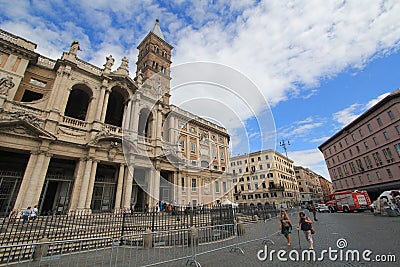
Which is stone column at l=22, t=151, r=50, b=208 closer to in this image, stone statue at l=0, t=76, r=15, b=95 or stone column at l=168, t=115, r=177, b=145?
stone statue at l=0, t=76, r=15, b=95

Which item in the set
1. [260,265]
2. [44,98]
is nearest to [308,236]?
[260,265]

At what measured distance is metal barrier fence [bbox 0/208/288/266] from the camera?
4.88 metres

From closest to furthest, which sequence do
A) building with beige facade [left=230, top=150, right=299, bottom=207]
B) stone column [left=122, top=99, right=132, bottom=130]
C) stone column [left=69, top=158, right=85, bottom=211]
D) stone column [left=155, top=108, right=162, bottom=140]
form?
stone column [left=69, top=158, right=85, bottom=211]
stone column [left=122, top=99, right=132, bottom=130]
stone column [left=155, top=108, right=162, bottom=140]
building with beige facade [left=230, top=150, right=299, bottom=207]

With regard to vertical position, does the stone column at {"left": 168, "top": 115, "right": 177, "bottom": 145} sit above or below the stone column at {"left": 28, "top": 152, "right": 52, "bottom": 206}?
above

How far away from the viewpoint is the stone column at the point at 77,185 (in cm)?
1419

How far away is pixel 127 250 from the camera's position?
7574mm

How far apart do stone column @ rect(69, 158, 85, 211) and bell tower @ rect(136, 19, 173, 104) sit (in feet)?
61.1

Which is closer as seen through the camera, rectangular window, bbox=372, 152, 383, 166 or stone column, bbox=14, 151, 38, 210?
stone column, bbox=14, 151, 38, 210

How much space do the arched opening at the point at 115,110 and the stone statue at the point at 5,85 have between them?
921cm

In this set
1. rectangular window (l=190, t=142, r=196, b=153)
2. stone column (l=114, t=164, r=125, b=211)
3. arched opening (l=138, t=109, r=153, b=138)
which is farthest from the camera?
rectangular window (l=190, t=142, r=196, b=153)

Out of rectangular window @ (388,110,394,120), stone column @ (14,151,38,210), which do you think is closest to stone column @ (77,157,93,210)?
stone column @ (14,151,38,210)

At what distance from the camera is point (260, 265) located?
5.00 meters

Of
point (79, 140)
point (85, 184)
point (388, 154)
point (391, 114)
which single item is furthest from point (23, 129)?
point (388, 154)

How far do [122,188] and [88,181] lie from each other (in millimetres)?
2998
